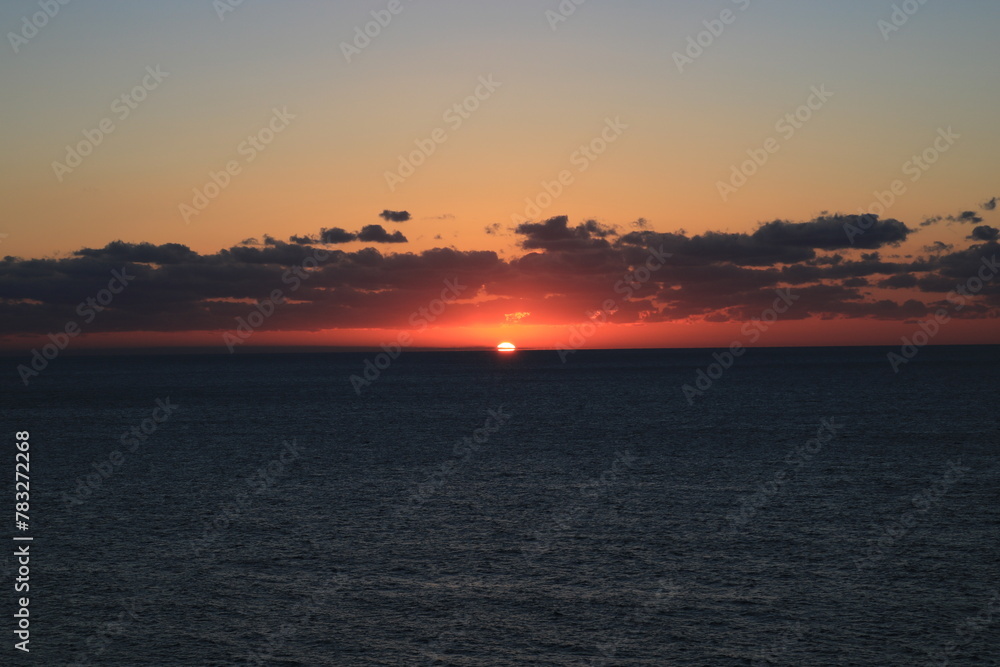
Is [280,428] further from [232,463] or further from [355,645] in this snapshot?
[355,645]

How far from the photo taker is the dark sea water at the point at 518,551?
33.9 metres

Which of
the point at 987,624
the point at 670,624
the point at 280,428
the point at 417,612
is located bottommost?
the point at 987,624

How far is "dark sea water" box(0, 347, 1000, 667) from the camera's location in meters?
33.9

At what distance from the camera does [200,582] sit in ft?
135

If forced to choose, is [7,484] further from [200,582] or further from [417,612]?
[417,612]

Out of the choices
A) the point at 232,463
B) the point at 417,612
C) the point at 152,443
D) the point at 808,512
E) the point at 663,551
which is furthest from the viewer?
the point at 152,443

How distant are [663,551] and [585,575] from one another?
630 cm

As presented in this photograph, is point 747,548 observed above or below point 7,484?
below

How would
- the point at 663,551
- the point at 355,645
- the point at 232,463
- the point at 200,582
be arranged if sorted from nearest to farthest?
the point at 355,645
the point at 200,582
the point at 663,551
the point at 232,463

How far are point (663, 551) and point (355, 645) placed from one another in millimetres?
19353

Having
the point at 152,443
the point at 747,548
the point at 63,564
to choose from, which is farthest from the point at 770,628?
the point at 152,443

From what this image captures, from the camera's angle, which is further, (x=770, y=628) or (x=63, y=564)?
(x=63, y=564)

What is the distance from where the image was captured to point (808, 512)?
184 ft

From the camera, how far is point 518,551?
46.5 m
